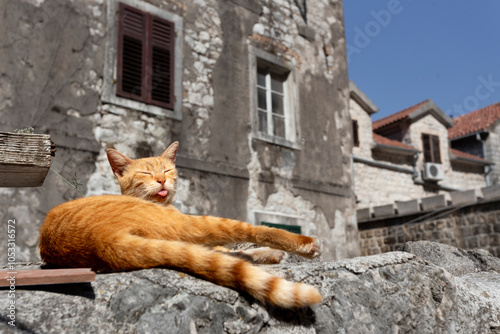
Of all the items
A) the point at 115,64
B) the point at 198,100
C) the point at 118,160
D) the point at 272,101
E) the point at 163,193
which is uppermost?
the point at 272,101

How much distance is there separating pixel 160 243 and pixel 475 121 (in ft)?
82.0

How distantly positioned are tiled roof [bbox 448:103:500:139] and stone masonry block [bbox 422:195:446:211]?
41.0 ft

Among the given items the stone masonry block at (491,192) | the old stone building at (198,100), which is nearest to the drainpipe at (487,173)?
the stone masonry block at (491,192)

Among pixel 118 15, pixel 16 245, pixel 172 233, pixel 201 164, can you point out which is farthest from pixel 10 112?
pixel 172 233

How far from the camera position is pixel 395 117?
20328 millimetres

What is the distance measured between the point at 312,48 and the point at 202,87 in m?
3.55

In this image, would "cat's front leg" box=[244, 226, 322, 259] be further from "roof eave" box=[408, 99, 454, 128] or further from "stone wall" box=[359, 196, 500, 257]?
"roof eave" box=[408, 99, 454, 128]

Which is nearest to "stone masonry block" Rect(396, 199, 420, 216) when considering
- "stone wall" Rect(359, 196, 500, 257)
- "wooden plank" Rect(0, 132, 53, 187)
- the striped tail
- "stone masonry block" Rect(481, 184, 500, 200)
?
"stone wall" Rect(359, 196, 500, 257)

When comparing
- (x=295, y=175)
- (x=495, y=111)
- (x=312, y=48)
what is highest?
(x=495, y=111)

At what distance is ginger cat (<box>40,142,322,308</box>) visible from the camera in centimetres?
173

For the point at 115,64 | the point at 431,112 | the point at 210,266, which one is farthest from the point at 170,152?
the point at 431,112

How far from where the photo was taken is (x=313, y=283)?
199 centimetres

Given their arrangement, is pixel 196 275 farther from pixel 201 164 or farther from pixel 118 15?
pixel 118 15

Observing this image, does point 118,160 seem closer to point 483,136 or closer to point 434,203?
point 434,203
